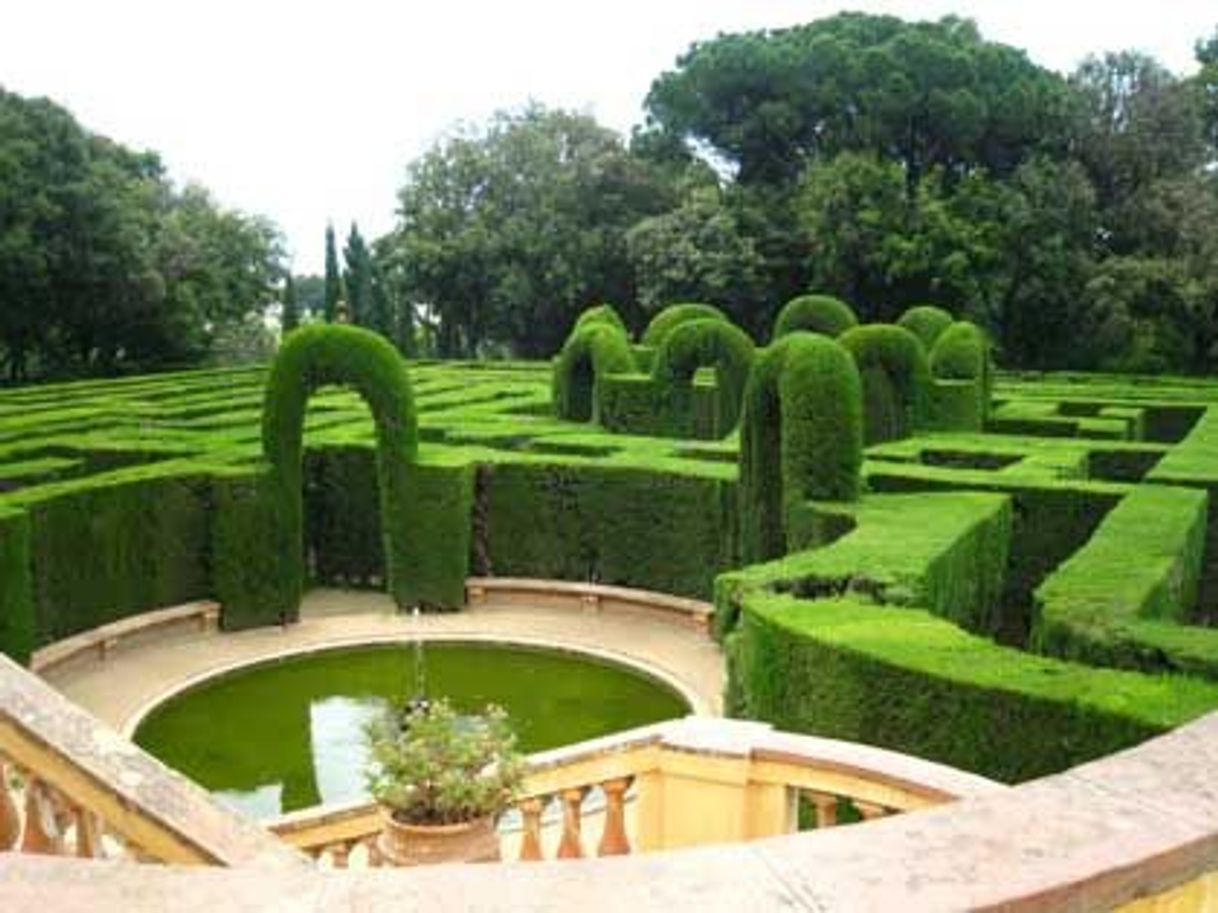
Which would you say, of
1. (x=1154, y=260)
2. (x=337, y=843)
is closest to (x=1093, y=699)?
(x=337, y=843)

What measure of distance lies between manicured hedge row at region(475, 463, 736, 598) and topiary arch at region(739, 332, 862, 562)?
1.37m

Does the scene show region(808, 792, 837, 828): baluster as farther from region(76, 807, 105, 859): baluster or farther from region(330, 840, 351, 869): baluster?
region(76, 807, 105, 859): baluster

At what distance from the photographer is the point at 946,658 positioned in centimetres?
869

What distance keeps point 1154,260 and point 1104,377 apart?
4801 millimetres

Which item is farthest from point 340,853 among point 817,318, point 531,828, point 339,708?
point 817,318

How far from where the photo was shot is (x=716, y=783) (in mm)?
6199

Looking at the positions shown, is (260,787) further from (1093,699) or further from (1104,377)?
(1104,377)

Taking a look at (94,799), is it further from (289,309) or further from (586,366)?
(289,309)

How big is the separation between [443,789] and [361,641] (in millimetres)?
11804

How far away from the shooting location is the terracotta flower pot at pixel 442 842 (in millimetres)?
5801

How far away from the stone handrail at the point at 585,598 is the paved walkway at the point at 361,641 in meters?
0.18

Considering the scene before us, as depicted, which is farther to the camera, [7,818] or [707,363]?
[707,363]

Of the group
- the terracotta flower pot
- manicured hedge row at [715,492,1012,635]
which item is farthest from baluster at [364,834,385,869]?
manicured hedge row at [715,492,1012,635]

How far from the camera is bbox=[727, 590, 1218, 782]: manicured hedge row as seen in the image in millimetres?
7711
